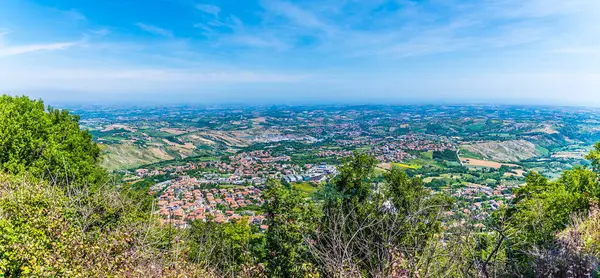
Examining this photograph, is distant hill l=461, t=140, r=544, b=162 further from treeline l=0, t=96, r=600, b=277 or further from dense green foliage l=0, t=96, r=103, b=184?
dense green foliage l=0, t=96, r=103, b=184

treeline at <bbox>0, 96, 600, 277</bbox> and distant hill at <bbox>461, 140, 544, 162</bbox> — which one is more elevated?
treeline at <bbox>0, 96, 600, 277</bbox>

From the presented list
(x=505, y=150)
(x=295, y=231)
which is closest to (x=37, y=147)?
(x=295, y=231)

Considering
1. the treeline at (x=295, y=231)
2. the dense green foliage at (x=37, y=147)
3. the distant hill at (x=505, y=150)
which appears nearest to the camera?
the treeline at (x=295, y=231)

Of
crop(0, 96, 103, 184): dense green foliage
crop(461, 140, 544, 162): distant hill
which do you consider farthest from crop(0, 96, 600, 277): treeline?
crop(461, 140, 544, 162): distant hill

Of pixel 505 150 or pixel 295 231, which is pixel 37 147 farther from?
pixel 505 150

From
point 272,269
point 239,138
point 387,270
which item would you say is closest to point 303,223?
point 272,269

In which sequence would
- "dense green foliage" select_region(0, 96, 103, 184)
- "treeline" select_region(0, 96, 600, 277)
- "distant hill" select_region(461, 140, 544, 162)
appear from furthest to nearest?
"distant hill" select_region(461, 140, 544, 162), "dense green foliage" select_region(0, 96, 103, 184), "treeline" select_region(0, 96, 600, 277)

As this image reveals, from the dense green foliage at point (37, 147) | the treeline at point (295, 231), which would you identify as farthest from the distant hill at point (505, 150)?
the dense green foliage at point (37, 147)

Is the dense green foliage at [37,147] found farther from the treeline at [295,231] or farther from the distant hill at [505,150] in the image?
the distant hill at [505,150]
